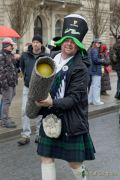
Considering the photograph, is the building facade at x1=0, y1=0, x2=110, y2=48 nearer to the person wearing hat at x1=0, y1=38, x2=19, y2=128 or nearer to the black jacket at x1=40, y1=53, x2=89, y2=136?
the person wearing hat at x1=0, y1=38, x2=19, y2=128

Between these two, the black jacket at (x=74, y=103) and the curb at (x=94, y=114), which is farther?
the curb at (x=94, y=114)

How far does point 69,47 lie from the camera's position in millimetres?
4324

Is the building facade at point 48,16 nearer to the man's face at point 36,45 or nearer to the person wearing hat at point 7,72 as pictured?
the person wearing hat at point 7,72

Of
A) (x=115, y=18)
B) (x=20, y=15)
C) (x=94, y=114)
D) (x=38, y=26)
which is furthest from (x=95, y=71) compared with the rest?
(x=115, y=18)

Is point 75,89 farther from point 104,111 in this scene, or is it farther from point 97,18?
point 97,18

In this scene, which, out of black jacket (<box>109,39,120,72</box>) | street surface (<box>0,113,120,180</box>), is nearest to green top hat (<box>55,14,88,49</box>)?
street surface (<box>0,113,120,180</box>)

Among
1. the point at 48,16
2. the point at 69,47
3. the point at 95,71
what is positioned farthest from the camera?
the point at 48,16

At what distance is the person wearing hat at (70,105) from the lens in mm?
4277

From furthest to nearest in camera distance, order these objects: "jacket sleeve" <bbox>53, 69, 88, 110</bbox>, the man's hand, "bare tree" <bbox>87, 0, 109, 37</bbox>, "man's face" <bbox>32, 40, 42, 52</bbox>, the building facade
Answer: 1. "bare tree" <bbox>87, 0, 109, 37</bbox>
2. the building facade
3. "man's face" <bbox>32, 40, 42, 52</bbox>
4. "jacket sleeve" <bbox>53, 69, 88, 110</bbox>
5. the man's hand

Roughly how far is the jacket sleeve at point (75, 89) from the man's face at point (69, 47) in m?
0.18

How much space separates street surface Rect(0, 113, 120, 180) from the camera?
6039 millimetres

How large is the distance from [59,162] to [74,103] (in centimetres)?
269

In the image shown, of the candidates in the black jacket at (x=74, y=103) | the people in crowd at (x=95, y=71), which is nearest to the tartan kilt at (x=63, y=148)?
the black jacket at (x=74, y=103)

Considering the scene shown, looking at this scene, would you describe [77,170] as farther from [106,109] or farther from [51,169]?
[106,109]
